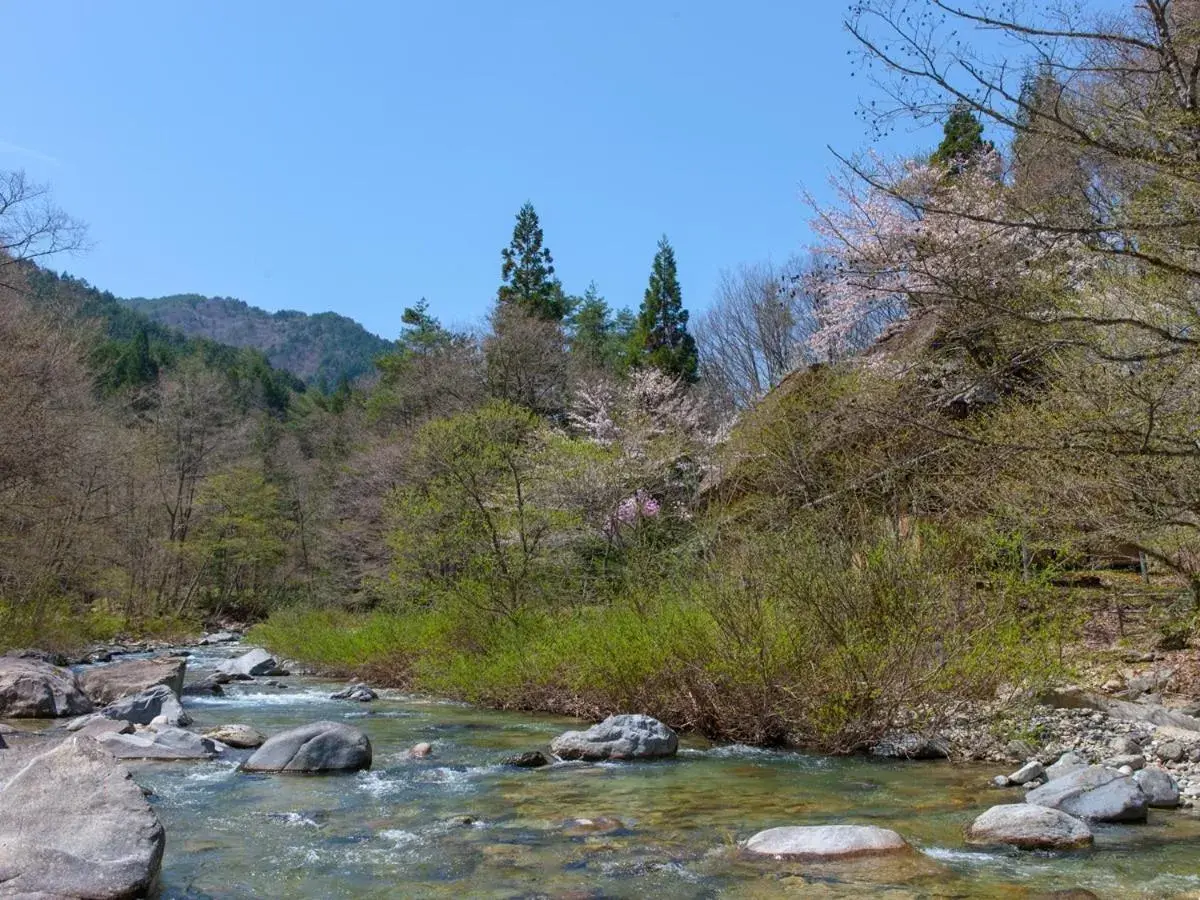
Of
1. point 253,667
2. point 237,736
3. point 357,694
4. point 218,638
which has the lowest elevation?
point 218,638

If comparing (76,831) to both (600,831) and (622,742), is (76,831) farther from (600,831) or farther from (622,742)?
(622,742)

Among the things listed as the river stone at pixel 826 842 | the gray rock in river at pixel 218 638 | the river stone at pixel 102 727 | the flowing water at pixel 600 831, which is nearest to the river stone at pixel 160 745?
the river stone at pixel 102 727

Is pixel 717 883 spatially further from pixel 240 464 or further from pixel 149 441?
pixel 240 464

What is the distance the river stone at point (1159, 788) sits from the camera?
21.0ft

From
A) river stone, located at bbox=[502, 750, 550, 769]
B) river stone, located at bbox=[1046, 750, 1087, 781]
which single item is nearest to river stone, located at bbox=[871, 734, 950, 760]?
river stone, located at bbox=[1046, 750, 1087, 781]

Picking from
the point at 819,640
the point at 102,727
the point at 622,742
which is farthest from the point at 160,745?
the point at 819,640

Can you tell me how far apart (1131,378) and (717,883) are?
14.8ft

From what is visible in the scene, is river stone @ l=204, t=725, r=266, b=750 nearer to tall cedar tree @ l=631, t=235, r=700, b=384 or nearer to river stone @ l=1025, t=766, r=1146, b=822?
river stone @ l=1025, t=766, r=1146, b=822

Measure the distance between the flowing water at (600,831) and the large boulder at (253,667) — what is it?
33.3 ft

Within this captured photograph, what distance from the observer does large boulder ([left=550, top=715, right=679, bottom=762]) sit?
857 centimetres

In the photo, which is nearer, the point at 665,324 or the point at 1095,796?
the point at 1095,796

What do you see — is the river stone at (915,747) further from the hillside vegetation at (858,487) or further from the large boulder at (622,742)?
the large boulder at (622,742)

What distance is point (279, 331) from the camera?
175m

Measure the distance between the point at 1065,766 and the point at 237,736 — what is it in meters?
7.53
